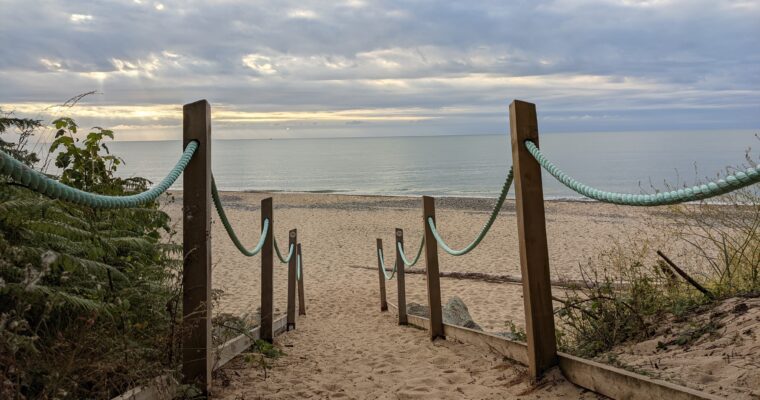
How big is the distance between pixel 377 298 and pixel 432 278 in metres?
5.29

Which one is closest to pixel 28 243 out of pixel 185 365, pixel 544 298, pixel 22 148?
pixel 185 365

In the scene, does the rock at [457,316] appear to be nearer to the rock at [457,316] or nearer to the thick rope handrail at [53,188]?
the rock at [457,316]

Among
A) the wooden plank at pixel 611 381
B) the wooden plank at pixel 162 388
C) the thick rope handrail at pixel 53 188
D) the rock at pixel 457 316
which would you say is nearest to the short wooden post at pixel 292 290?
the rock at pixel 457 316

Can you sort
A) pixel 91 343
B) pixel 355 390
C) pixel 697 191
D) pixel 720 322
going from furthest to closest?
pixel 355 390
pixel 720 322
pixel 91 343
pixel 697 191

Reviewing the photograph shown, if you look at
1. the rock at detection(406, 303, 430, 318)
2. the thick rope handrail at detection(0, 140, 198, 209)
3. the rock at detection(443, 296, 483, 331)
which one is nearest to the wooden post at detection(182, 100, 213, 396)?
the thick rope handrail at detection(0, 140, 198, 209)

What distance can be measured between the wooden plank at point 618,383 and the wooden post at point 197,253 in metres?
2.16

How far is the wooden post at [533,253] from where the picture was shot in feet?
12.8

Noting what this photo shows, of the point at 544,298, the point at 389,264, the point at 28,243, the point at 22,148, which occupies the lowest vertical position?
the point at 389,264

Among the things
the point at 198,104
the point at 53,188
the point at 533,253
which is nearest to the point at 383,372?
the point at 533,253

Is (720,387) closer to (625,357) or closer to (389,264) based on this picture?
(625,357)

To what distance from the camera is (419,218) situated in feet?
92.5

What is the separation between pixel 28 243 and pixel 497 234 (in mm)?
19981

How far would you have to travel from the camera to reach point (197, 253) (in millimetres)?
3602

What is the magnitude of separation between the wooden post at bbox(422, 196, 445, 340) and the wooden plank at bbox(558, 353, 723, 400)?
2651 millimetres
